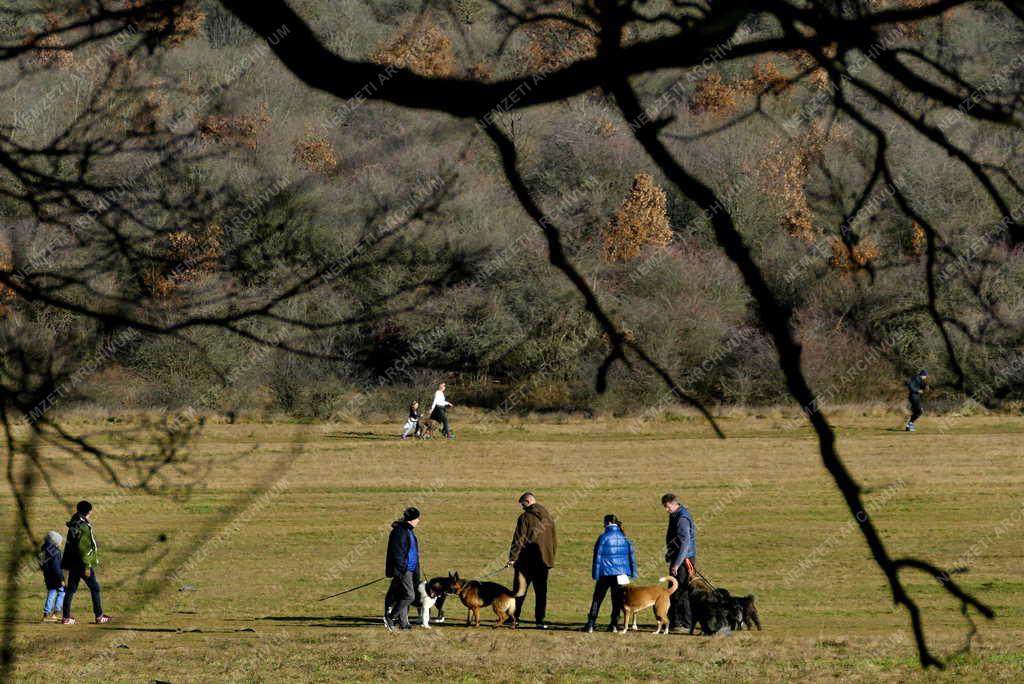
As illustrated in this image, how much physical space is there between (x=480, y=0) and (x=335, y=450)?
22986 millimetres

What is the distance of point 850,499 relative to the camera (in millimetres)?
7539

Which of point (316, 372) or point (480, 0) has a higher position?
point (316, 372)

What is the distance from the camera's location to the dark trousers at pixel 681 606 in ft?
45.3

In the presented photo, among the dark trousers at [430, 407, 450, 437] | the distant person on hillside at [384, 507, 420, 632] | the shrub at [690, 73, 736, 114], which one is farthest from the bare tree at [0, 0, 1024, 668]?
the dark trousers at [430, 407, 450, 437]

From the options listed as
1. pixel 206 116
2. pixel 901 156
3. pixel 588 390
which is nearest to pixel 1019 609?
pixel 901 156

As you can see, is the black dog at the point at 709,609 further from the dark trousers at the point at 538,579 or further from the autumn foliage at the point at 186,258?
the autumn foliage at the point at 186,258

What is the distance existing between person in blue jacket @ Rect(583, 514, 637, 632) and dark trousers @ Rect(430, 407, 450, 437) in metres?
15.5

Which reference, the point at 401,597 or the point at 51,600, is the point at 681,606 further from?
the point at 51,600

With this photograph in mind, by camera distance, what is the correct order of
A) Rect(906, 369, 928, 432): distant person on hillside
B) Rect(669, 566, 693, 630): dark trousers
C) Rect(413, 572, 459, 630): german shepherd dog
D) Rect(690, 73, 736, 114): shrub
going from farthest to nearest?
Rect(906, 369, 928, 432): distant person on hillside → Rect(413, 572, 459, 630): german shepherd dog → Rect(669, 566, 693, 630): dark trousers → Rect(690, 73, 736, 114): shrub

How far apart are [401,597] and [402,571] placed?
0.35 meters

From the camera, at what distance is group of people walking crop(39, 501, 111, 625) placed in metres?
14.6

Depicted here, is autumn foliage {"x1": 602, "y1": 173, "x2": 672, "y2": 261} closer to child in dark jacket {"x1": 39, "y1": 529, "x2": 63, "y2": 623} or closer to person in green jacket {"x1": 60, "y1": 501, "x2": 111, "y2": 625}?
person in green jacket {"x1": 60, "y1": 501, "x2": 111, "y2": 625}

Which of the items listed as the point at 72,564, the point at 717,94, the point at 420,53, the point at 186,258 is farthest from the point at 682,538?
the point at 186,258

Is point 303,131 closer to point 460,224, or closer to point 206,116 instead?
point 206,116
